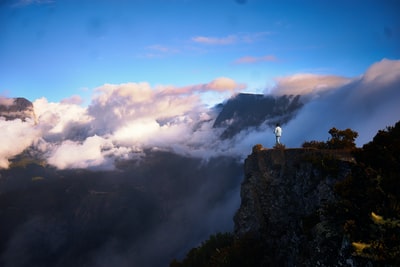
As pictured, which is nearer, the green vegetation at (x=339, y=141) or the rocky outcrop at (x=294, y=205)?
the rocky outcrop at (x=294, y=205)

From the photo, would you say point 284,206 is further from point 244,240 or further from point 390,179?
point 390,179

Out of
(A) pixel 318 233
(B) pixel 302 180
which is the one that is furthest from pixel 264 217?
(A) pixel 318 233

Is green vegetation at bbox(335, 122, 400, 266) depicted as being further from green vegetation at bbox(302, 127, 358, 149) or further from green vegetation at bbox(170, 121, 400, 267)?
green vegetation at bbox(302, 127, 358, 149)

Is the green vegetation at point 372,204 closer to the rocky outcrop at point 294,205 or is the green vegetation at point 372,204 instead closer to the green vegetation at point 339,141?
the rocky outcrop at point 294,205

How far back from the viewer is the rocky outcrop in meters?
27.5

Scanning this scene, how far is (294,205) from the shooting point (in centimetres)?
3594

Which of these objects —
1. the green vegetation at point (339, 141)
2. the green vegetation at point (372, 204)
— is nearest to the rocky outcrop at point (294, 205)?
the green vegetation at point (372, 204)

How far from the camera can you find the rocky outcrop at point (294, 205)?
90.4ft

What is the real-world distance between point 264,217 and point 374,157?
1703cm

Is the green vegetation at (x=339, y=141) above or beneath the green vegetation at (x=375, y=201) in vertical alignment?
above

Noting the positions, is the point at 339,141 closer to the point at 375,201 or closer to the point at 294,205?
the point at 294,205

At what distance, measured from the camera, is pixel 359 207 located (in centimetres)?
2445

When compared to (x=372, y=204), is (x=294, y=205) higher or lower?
lower

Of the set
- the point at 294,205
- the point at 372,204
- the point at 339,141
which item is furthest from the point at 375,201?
A: the point at 339,141
